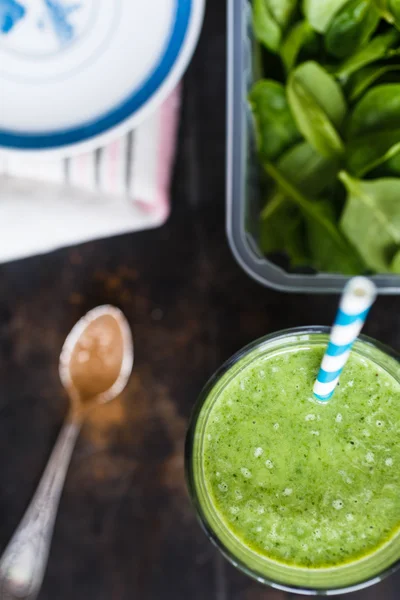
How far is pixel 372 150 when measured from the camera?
0.59m

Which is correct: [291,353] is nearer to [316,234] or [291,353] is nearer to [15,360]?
[316,234]

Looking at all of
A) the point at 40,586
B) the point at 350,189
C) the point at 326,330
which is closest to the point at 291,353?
the point at 326,330

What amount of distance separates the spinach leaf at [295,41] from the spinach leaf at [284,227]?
117mm

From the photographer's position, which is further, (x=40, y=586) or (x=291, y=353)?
(x=40, y=586)

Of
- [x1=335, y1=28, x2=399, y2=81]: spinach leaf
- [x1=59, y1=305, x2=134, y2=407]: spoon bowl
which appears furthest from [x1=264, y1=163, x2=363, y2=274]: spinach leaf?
[x1=59, y1=305, x2=134, y2=407]: spoon bowl

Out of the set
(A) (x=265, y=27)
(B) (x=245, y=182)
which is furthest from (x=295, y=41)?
(B) (x=245, y=182)

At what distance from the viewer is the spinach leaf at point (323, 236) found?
0.60 meters

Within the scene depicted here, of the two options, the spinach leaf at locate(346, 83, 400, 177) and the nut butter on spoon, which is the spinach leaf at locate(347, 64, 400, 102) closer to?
the spinach leaf at locate(346, 83, 400, 177)

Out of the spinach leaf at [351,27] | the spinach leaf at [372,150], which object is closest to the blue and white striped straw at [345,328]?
the spinach leaf at [372,150]

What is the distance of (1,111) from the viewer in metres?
0.72

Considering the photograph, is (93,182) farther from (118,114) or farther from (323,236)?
(323,236)

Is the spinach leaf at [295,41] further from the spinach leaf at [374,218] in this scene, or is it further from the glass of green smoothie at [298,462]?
the glass of green smoothie at [298,462]

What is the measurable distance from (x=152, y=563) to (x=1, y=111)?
1.68 feet

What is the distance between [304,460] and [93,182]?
1.24 feet
